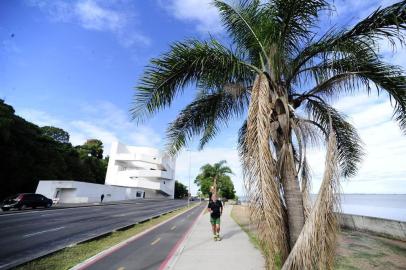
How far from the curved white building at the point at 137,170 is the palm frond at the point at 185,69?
67.2 m

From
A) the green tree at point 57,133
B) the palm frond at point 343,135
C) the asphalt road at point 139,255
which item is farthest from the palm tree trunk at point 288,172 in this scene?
the green tree at point 57,133

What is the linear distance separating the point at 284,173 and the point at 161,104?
111 inches

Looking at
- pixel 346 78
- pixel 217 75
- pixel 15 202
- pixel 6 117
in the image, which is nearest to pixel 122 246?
pixel 217 75

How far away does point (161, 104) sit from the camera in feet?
19.5

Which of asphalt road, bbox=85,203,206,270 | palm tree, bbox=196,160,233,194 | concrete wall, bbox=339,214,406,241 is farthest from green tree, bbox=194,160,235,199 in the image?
asphalt road, bbox=85,203,206,270

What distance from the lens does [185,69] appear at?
222 inches

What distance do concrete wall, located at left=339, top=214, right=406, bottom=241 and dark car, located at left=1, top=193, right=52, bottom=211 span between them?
2520 centimetres

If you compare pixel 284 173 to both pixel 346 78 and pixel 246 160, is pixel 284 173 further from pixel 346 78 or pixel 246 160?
pixel 346 78

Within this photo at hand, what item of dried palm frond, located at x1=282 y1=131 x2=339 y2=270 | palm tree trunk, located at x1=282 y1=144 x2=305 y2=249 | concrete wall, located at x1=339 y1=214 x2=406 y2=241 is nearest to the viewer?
dried palm frond, located at x1=282 y1=131 x2=339 y2=270

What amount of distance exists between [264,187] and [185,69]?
9.70 feet

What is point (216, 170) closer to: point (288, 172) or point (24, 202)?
point (24, 202)

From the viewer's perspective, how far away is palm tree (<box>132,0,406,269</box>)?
3.80 meters

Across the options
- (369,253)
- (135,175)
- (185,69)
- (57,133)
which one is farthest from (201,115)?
(135,175)

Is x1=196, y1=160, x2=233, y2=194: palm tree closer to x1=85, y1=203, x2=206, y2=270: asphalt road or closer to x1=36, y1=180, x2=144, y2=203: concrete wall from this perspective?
x1=36, y1=180, x2=144, y2=203: concrete wall
